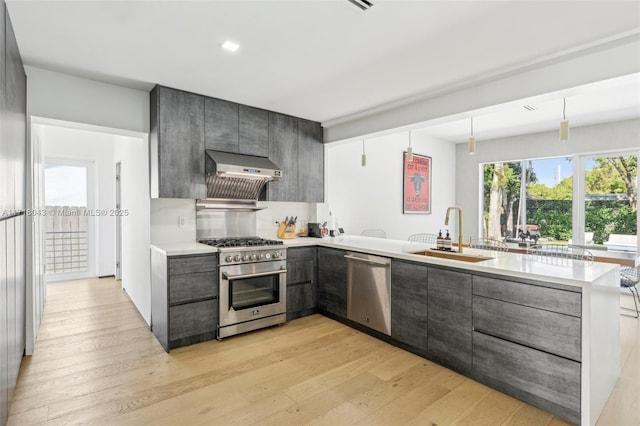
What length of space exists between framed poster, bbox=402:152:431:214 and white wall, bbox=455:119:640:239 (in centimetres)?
106

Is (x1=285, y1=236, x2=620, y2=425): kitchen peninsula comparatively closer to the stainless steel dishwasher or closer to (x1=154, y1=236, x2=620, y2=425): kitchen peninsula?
(x1=154, y1=236, x2=620, y2=425): kitchen peninsula

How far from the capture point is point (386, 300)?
3088 millimetres

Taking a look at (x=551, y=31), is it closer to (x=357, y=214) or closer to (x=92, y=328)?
(x=357, y=214)

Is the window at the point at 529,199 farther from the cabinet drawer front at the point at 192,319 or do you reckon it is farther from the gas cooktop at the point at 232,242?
the cabinet drawer front at the point at 192,319

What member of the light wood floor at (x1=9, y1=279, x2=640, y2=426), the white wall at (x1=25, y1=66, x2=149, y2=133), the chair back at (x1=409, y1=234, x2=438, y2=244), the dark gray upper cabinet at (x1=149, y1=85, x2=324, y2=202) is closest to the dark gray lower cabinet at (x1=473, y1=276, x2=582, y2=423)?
the light wood floor at (x1=9, y1=279, x2=640, y2=426)

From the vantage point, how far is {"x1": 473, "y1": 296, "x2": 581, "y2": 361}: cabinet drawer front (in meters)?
1.96

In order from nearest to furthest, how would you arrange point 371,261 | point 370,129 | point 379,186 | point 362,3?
point 362,3, point 371,261, point 370,129, point 379,186

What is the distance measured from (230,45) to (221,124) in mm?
1309

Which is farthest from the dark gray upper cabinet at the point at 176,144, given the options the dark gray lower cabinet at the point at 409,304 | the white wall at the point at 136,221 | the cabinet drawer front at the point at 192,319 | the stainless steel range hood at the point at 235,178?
the dark gray lower cabinet at the point at 409,304

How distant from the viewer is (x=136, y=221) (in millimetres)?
4016

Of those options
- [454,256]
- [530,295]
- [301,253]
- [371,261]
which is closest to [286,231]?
[301,253]

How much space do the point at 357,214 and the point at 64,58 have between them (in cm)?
381

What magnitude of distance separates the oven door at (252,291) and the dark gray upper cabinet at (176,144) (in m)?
0.95

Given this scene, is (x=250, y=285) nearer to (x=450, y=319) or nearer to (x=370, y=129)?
(x=450, y=319)
